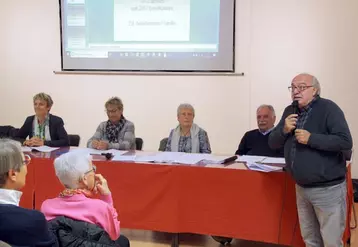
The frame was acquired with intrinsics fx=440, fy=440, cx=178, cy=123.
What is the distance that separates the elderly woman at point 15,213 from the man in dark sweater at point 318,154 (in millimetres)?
1505

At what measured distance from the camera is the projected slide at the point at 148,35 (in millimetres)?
4883

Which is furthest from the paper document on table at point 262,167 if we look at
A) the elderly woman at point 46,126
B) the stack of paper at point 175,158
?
the elderly woman at point 46,126

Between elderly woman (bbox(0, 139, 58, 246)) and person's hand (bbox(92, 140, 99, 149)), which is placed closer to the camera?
elderly woman (bbox(0, 139, 58, 246))

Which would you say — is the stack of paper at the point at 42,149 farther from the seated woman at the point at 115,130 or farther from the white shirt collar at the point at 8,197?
the white shirt collar at the point at 8,197

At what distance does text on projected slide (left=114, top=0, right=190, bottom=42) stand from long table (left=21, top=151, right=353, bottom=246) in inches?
91.1

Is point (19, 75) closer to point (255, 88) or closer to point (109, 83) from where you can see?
point (109, 83)

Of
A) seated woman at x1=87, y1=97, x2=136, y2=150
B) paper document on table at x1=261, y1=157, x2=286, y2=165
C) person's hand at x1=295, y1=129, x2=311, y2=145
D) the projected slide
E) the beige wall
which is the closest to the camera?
person's hand at x1=295, y1=129, x2=311, y2=145

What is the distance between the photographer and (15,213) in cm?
148

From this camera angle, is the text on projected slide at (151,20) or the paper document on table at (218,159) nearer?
the paper document on table at (218,159)

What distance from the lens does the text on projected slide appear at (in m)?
4.96

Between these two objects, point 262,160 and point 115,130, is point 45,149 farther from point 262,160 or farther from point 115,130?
point 262,160

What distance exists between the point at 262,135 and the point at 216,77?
4.86 feet

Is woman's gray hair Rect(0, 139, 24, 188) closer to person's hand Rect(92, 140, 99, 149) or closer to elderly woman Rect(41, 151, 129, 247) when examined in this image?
elderly woman Rect(41, 151, 129, 247)

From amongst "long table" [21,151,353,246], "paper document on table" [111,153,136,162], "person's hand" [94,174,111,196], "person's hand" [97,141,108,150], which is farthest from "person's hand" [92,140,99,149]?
"person's hand" [94,174,111,196]
